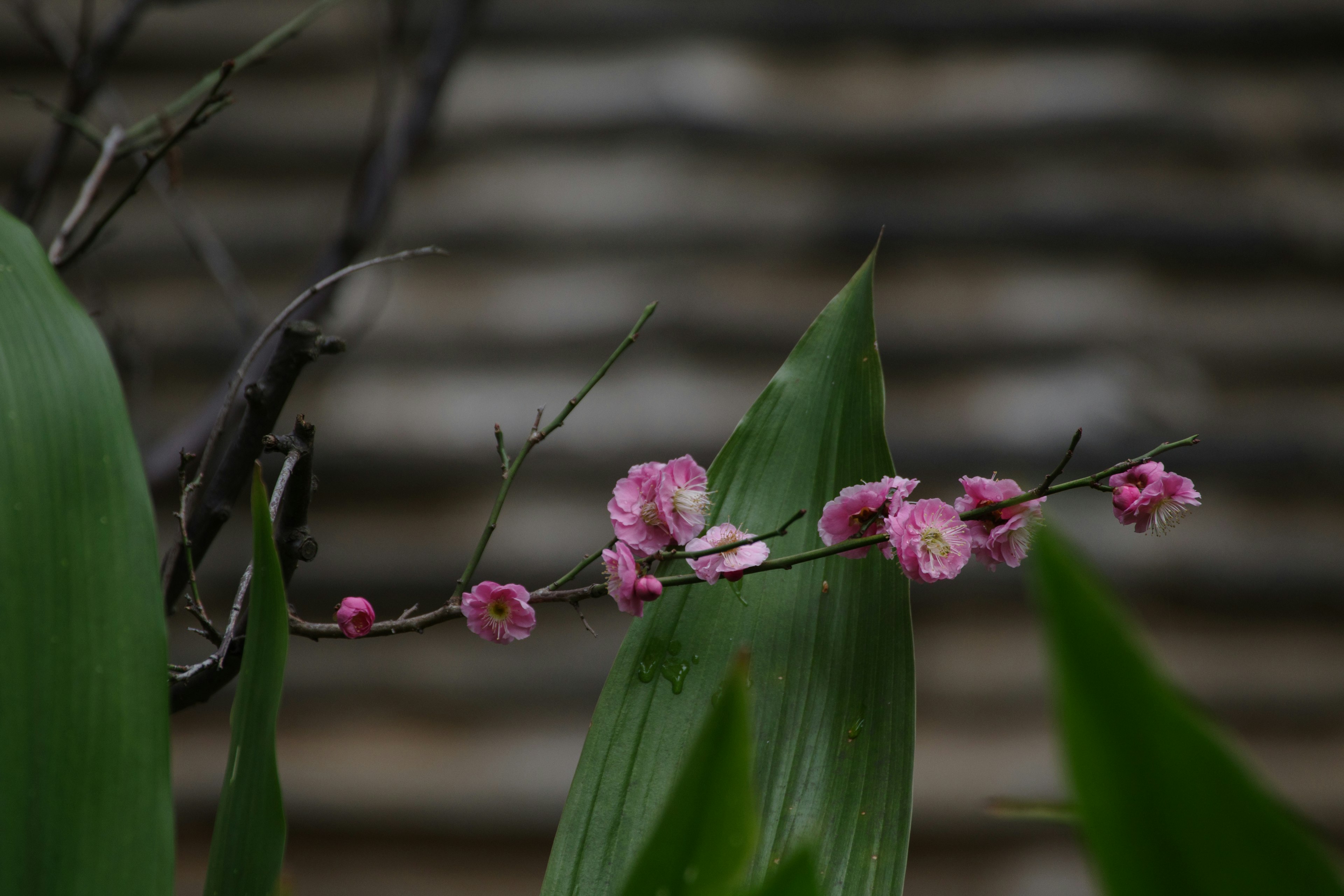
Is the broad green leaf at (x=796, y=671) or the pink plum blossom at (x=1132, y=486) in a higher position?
the pink plum blossom at (x=1132, y=486)

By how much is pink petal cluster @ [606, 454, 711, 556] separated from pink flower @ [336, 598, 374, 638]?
84mm

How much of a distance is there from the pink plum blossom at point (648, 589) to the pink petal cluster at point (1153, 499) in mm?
154

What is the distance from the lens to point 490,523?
0.92 feet

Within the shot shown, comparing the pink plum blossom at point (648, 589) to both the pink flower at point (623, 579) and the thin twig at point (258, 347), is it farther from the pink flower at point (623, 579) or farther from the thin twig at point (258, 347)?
the thin twig at point (258, 347)

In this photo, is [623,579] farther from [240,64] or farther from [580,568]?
[240,64]

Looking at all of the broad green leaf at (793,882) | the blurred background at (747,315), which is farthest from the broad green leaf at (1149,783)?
the blurred background at (747,315)

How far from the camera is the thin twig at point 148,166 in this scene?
11.8 inches

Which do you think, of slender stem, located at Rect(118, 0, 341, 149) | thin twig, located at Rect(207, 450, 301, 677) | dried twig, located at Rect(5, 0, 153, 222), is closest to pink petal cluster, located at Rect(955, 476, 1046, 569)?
thin twig, located at Rect(207, 450, 301, 677)

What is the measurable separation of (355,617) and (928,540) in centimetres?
18

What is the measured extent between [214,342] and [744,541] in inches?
28.7

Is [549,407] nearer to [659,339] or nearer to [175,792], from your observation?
[659,339]

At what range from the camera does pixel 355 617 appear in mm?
272

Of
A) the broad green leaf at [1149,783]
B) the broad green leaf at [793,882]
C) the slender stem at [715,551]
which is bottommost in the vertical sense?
the broad green leaf at [793,882]

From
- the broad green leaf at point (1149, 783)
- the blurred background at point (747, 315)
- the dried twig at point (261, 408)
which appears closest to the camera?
the broad green leaf at point (1149, 783)
